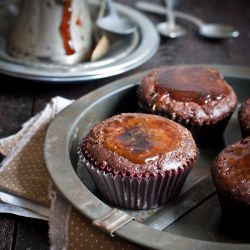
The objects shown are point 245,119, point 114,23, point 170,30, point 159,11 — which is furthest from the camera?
point 159,11

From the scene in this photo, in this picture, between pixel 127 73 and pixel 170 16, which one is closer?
pixel 127 73

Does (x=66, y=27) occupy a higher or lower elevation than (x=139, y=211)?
higher

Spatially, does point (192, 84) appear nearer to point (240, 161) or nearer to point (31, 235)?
point (240, 161)

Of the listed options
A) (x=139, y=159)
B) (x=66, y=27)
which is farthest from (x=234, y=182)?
(x=66, y=27)

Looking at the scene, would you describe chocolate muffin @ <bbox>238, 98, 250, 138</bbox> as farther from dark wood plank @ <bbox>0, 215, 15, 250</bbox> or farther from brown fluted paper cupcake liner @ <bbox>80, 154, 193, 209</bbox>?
dark wood plank @ <bbox>0, 215, 15, 250</bbox>

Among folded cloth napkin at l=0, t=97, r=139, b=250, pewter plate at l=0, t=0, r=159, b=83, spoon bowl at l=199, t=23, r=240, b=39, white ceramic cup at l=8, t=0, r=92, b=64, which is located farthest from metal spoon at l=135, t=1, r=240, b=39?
folded cloth napkin at l=0, t=97, r=139, b=250

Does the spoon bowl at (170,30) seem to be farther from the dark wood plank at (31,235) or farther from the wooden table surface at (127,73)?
the dark wood plank at (31,235)

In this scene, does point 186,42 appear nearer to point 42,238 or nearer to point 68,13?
point 68,13
